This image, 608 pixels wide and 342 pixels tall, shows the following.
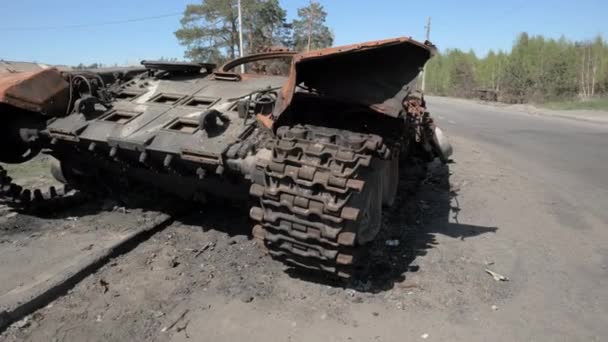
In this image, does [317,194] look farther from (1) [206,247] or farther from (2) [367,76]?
(1) [206,247]

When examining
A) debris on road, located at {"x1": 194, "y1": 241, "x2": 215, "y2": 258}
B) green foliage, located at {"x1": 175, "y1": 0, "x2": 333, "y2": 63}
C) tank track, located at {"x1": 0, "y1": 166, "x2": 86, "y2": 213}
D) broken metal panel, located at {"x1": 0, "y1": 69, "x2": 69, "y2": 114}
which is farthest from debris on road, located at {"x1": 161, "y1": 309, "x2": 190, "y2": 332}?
green foliage, located at {"x1": 175, "y1": 0, "x2": 333, "y2": 63}

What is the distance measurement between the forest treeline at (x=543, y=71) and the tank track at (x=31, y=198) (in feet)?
88.7

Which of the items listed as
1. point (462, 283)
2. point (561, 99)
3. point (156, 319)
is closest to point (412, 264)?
point (462, 283)

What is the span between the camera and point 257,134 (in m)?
4.60

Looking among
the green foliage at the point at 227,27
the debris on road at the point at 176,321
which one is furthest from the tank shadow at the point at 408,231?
the green foliage at the point at 227,27

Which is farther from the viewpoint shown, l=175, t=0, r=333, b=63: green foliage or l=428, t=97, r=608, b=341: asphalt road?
l=175, t=0, r=333, b=63: green foliage

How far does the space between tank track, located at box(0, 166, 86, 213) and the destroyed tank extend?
0.08 ft

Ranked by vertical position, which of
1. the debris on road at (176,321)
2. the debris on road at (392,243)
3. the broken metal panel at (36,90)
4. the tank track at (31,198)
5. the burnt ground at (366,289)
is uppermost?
the broken metal panel at (36,90)

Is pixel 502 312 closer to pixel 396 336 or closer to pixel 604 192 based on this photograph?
pixel 396 336

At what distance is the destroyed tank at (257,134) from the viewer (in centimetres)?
378

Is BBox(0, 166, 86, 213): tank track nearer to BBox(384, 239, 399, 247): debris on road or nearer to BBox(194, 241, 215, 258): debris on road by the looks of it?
BBox(194, 241, 215, 258): debris on road

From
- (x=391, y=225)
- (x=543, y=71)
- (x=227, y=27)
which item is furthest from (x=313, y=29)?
(x=391, y=225)

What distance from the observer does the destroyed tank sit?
3.78 meters

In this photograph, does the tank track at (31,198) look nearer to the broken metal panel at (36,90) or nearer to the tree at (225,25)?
the broken metal panel at (36,90)
